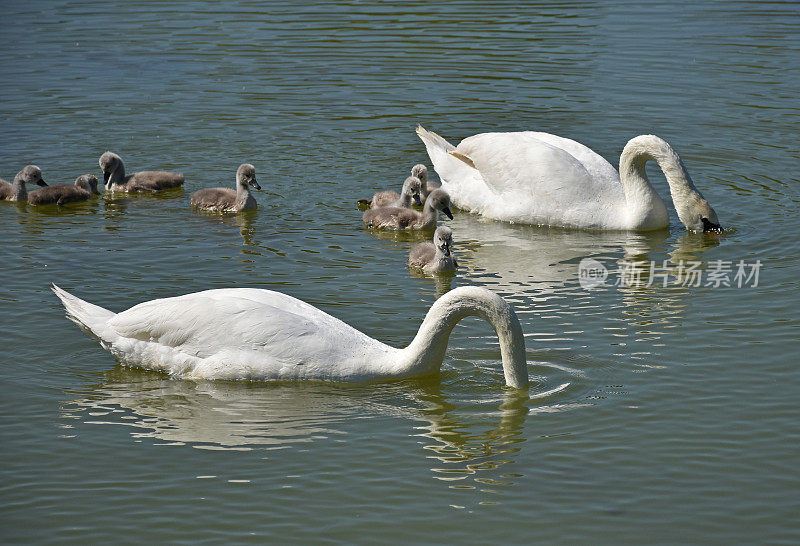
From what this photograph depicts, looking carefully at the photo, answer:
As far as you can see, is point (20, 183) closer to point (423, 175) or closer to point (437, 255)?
point (423, 175)

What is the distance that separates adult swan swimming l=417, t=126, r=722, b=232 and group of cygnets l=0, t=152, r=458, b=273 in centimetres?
72

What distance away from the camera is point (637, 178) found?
13.6 metres

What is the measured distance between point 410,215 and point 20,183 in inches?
190

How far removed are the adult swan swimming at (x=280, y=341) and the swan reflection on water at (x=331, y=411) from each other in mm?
119

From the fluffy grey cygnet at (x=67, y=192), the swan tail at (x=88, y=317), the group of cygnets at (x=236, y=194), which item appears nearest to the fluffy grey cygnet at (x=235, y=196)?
the group of cygnets at (x=236, y=194)

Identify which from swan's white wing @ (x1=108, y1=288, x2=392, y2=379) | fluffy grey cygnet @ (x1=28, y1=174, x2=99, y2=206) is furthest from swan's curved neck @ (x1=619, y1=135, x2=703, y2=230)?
fluffy grey cygnet @ (x1=28, y1=174, x2=99, y2=206)

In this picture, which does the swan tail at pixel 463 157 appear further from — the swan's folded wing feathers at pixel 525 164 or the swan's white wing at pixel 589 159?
the swan's white wing at pixel 589 159

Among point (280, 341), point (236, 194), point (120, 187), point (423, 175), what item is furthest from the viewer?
point (120, 187)

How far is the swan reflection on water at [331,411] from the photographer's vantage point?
8.06 metres

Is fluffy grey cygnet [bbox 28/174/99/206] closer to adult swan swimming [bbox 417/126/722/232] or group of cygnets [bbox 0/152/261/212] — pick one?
group of cygnets [bbox 0/152/261/212]

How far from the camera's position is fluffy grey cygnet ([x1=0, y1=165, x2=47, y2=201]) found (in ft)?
47.7

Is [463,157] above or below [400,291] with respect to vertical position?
above

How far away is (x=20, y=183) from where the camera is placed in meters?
14.6

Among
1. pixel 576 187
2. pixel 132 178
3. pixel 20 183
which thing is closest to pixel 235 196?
pixel 132 178
